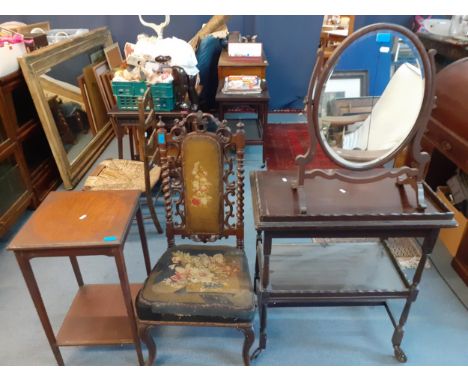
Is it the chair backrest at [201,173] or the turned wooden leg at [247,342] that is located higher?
the chair backrest at [201,173]

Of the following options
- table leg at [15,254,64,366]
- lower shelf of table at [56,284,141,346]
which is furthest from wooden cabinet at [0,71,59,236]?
table leg at [15,254,64,366]

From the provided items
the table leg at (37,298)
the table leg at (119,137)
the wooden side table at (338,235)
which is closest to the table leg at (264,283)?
the wooden side table at (338,235)

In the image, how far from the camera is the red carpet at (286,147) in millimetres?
3455

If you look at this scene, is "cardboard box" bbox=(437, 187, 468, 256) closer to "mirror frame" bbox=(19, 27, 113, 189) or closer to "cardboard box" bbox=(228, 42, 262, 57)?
"cardboard box" bbox=(228, 42, 262, 57)

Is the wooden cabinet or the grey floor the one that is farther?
the wooden cabinet

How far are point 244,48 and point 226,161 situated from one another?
7.42 ft

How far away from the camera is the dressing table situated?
1.18 meters

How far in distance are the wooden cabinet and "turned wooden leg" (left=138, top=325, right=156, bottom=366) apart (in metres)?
1.45

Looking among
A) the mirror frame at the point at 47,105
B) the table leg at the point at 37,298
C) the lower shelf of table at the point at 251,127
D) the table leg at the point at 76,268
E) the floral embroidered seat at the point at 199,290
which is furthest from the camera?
the lower shelf of table at the point at 251,127

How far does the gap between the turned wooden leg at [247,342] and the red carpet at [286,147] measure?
1.99m

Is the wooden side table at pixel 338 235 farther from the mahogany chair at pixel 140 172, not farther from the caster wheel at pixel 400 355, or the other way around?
the mahogany chair at pixel 140 172

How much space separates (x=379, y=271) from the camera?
1728 millimetres

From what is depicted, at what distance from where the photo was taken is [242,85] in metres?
3.25

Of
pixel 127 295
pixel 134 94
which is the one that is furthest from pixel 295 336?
pixel 134 94
